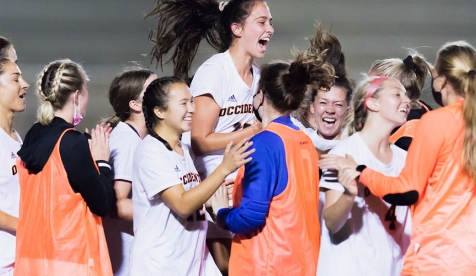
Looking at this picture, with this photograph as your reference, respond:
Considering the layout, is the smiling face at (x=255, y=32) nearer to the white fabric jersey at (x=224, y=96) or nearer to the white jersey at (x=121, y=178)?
the white fabric jersey at (x=224, y=96)

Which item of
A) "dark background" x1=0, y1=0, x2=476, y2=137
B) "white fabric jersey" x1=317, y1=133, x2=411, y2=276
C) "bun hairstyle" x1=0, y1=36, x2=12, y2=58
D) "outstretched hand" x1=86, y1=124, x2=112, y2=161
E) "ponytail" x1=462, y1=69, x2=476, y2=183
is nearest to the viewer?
"ponytail" x1=462, y1=69, x2=476, y2=183

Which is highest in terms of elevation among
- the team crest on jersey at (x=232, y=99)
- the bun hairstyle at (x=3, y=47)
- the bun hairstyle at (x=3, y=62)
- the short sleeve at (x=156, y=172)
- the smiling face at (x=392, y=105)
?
the bun hairstyle at (x=3, y=47)

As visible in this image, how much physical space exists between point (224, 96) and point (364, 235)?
1121 mm

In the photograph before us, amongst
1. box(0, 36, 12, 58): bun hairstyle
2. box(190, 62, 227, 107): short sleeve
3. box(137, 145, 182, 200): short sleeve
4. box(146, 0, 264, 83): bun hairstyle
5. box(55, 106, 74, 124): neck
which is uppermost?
box(146, 0, 264, 83): bun hairstyle

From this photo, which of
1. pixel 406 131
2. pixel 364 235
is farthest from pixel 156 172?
pixel 406 131

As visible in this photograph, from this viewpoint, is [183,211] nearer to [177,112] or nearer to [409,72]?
[177,112]

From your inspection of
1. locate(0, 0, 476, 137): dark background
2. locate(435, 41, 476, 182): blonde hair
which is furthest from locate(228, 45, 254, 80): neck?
locate(0, 0, 476, 137): dark background

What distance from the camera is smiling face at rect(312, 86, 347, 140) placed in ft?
14.1

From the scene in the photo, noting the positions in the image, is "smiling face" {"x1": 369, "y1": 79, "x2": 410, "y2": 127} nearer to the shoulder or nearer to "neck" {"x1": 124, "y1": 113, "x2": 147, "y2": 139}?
the shoulder

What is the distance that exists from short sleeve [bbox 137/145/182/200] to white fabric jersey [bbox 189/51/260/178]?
2.04ft

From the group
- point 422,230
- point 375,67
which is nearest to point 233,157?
point 422,230

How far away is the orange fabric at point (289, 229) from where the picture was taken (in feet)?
11.5

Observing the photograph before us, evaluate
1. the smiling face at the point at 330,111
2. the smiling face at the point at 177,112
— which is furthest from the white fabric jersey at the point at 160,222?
the smiling face at the point at 330,111

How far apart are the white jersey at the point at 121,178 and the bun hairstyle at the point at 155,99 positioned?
376 millimetres
